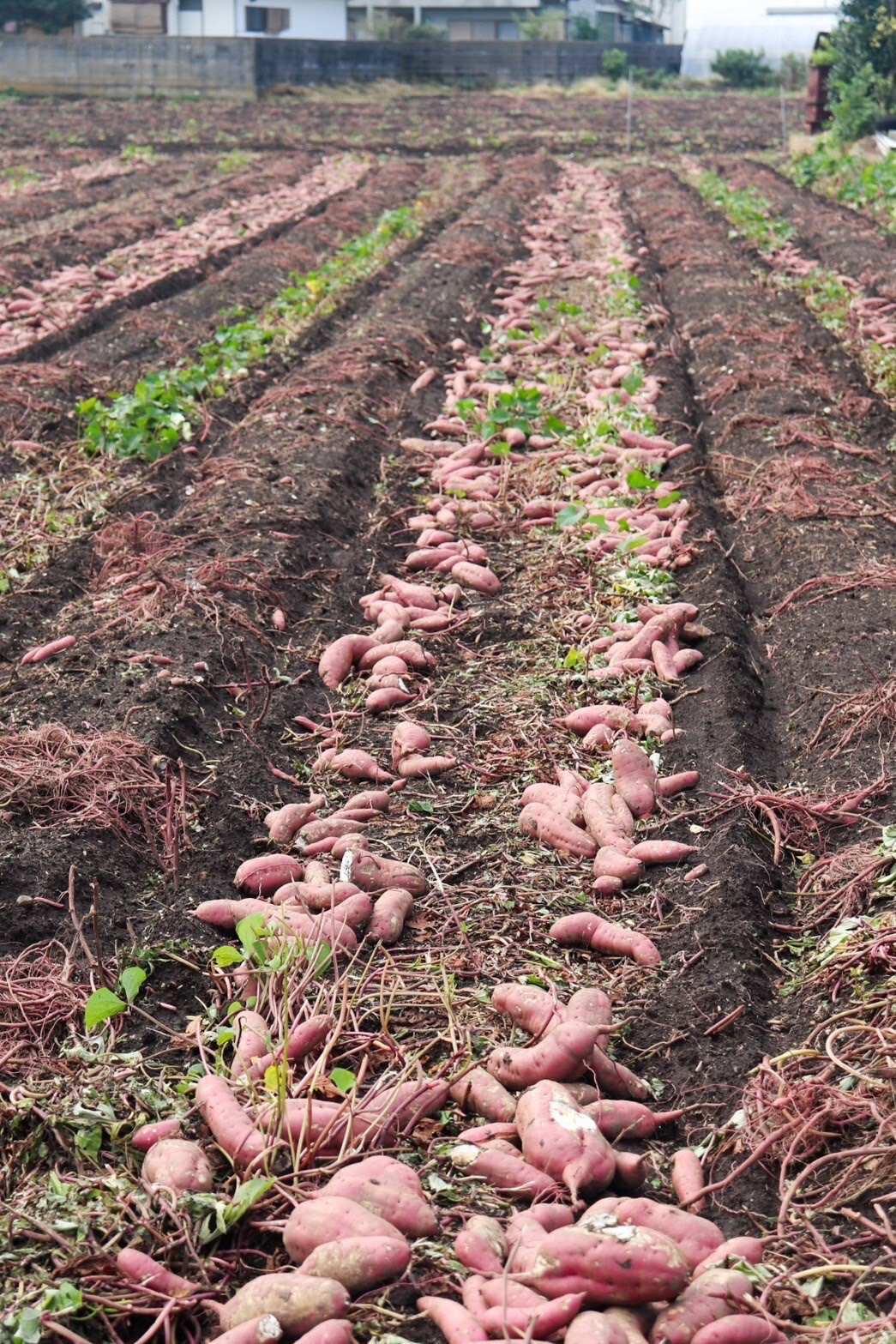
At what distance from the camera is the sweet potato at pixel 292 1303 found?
92.0 inches

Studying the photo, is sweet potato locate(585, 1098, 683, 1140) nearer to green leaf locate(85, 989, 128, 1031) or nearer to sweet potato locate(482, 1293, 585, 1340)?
sweet potato locate(482, 1293, 585, 1340)

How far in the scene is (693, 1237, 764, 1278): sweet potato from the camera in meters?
2.46

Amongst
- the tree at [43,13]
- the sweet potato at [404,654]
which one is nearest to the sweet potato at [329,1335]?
the sweet potato at [404,654]

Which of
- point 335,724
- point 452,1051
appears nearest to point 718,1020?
point 452,1051

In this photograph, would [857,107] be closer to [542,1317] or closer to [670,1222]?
[670,1222]

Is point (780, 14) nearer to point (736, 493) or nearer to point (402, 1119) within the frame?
point (736, 493)

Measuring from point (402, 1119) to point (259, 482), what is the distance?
4.50 meters

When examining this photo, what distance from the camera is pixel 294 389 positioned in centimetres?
823

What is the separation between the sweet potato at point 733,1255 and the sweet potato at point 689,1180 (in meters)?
0.23

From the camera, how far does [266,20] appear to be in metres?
41.9

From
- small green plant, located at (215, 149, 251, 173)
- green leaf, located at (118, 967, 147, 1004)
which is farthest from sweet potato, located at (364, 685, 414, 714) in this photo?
small green plant, located at (215, 149, 251, 173)

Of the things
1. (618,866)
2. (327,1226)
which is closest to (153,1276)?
(327,1226)

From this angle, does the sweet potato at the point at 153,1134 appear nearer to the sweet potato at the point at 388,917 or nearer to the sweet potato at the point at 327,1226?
the sweet potato at the point at 327,1226

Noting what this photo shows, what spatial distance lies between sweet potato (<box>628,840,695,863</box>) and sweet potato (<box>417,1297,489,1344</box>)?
1742 millimetres
